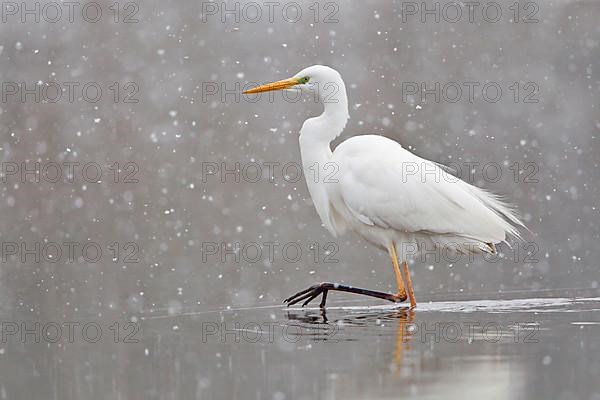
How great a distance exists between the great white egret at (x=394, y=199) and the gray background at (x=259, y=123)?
3193 millimetres

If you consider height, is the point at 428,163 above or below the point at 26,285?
above

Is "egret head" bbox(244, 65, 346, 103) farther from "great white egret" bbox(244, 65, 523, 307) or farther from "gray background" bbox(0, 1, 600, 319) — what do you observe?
"gray background" bbox(0, 1, 600, 319)

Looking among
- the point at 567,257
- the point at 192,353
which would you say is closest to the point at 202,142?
the point at 567,257

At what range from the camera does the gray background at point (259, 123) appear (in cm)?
1277

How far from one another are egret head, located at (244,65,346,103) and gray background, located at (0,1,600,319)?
328 centimetres

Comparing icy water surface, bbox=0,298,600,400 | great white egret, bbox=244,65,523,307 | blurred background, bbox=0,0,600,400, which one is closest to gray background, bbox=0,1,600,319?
blurred background, bbox=0,0,600,400

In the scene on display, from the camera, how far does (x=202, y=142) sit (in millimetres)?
17609

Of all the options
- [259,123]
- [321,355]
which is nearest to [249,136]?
[259,123]

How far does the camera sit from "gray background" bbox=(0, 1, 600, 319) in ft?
41.9

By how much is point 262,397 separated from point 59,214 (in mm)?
10638

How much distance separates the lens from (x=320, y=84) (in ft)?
23.3

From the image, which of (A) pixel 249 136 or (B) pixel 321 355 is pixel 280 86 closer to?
(B) pixel 321 355

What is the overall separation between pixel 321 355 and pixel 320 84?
2.62 m

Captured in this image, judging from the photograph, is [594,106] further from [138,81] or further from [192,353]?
[192,353]
